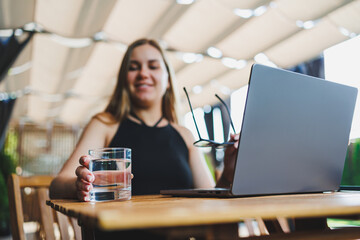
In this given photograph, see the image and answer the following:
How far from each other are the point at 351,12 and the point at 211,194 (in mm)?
3339

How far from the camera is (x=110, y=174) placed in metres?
0.74

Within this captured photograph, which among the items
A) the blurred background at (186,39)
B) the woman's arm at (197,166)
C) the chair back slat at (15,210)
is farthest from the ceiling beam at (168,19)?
the chair back slat at (15,210)

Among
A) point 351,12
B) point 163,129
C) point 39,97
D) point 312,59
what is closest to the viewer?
point 163,129

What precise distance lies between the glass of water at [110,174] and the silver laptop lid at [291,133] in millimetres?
250

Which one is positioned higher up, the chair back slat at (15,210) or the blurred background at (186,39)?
the blurred background at (186,39)

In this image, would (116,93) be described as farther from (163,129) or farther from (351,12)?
(351,12)

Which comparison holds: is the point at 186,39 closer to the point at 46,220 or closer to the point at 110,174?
the point at 46,220

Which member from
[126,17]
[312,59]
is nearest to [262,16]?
[312,59]

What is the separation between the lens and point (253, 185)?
709 mm

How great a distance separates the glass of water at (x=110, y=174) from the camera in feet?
2.39

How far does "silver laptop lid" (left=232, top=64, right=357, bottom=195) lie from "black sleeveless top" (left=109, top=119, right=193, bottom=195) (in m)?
0.59

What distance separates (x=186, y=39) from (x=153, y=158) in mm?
3605

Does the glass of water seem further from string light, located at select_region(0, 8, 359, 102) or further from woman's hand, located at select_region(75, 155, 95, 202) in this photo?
string light, located at select_region(0, 8, 359, 102)

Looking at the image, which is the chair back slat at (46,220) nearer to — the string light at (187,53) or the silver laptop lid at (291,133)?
the silver laptop lid at (291,133)
